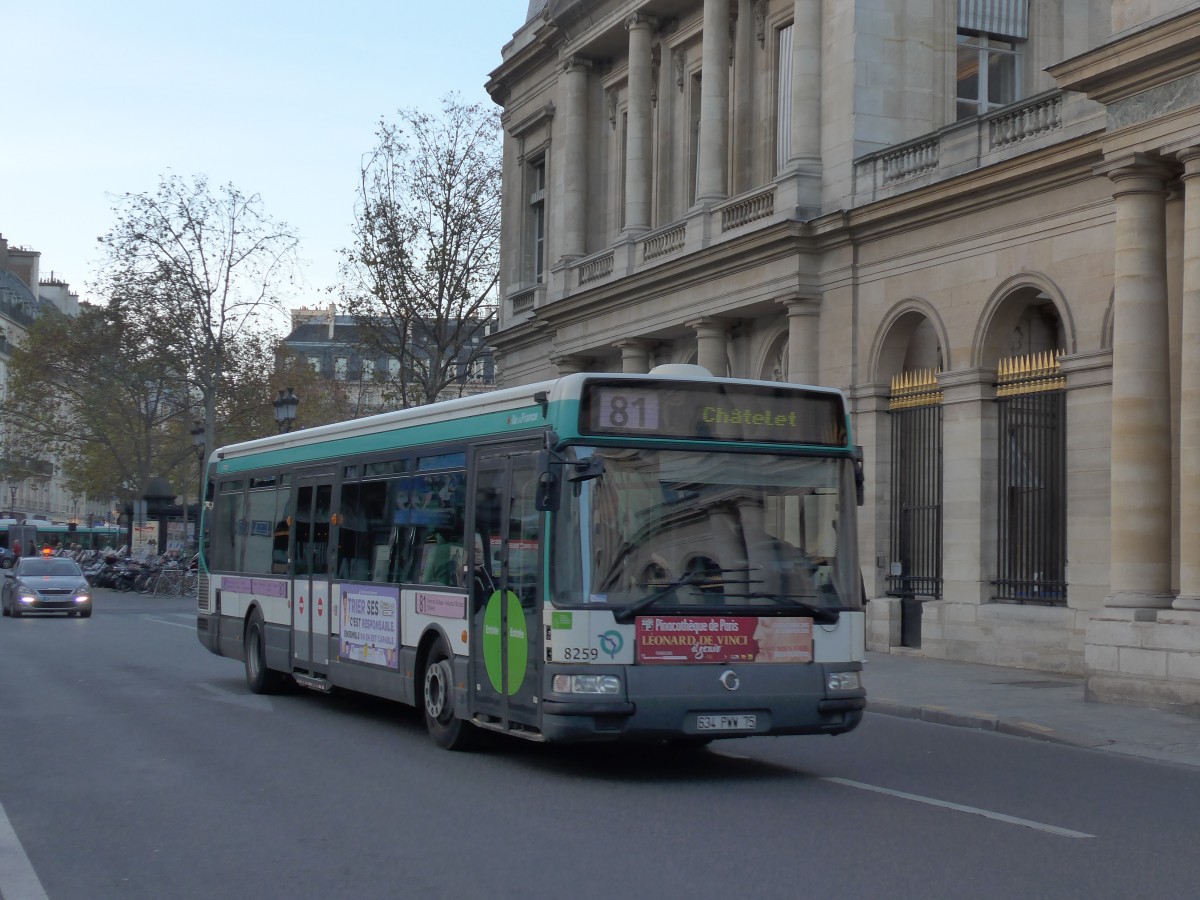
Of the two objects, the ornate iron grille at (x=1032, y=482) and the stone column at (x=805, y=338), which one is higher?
the stone column at (x=805, y=338)

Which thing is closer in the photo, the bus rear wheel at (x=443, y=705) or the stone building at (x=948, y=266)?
the bus rear wheel at (x=443, y=705)

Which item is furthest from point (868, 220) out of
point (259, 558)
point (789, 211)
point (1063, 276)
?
point (259, 558)

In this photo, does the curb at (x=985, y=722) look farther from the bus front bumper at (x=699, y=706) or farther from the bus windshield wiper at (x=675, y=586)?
the bus windshield wiper at (x=675, y=586)

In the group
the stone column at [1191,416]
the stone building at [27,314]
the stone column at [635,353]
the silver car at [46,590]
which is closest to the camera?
the stone column at [1191,416]

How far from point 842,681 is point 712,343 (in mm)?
19421

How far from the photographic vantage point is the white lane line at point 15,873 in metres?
7.53

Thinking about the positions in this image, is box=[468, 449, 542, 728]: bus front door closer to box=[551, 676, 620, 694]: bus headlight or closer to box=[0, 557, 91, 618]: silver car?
box=[551, 676, 620, 694]: bus headlight

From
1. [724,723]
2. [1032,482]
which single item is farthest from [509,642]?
[1032,482]

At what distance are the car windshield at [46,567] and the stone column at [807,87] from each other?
810 inches

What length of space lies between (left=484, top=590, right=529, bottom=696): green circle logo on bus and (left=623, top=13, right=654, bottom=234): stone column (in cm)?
2259

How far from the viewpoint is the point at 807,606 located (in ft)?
37.8

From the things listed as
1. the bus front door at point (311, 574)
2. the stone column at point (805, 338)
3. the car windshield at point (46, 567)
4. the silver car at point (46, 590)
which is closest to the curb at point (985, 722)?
the bus front door at point (311, 574)

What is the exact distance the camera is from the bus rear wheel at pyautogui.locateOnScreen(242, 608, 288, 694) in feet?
59.8

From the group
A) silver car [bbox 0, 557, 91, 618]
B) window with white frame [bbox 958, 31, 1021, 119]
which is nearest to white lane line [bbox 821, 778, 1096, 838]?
window with white frame [bbox 958, 31, 1021, 119]
